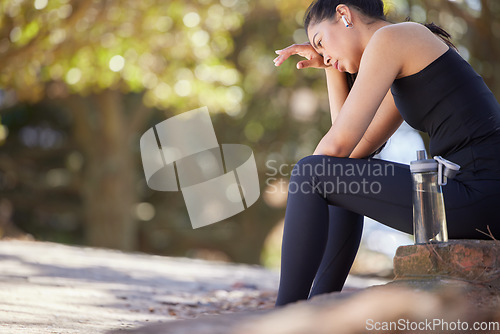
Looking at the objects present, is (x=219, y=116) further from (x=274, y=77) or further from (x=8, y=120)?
(x=8, y=120)

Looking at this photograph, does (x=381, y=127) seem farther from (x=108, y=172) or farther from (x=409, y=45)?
(x=108, y=172)

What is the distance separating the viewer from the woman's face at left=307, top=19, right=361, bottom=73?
2568mm

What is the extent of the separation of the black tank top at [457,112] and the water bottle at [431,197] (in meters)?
0.13

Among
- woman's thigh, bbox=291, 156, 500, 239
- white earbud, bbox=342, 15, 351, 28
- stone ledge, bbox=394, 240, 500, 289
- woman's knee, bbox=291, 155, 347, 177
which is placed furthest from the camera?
white earbud, bbox=342, 15, 351, 28

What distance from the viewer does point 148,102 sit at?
Answer: 9.80 m

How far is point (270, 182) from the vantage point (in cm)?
1317

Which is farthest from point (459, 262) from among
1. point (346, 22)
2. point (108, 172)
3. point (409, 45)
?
point (108, 172)

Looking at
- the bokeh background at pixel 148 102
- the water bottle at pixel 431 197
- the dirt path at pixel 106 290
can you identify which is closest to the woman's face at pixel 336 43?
the water bottle at pixel 431 197

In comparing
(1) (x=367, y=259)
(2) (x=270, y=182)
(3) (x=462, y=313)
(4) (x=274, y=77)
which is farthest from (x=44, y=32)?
(1) (x=367, y=259)

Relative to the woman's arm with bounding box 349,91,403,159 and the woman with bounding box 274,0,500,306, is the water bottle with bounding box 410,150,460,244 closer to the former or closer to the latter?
the woman with bounding box 274,0,500,306

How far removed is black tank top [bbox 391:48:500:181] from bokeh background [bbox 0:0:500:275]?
3819mm

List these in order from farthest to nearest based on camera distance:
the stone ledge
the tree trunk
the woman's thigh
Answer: the tree trunk, the woman's thigh, the stone ledge

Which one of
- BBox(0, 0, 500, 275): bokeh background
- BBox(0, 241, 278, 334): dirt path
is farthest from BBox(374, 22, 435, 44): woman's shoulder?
BBox(0, 0, 500, 275): bokeh background

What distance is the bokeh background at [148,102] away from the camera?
23.1ft
